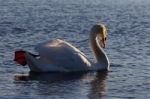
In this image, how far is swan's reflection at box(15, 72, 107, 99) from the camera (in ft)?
53.2

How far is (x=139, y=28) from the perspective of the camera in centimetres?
2984

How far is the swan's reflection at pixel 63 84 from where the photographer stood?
16203 mm

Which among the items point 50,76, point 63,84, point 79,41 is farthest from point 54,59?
point 79,41

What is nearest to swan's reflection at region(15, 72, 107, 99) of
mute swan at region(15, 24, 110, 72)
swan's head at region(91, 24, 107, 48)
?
mute swan at region(15, 24, 110, 72)

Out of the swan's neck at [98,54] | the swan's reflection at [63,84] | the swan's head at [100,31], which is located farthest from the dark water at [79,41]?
the swan's head at [100,31]

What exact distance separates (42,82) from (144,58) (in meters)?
4.30

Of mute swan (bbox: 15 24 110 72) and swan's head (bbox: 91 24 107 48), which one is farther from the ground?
swan's head (bbox: 91 24 107 48)

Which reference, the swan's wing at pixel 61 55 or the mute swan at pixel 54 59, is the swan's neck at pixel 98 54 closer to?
the mute swan at pixel 54 59

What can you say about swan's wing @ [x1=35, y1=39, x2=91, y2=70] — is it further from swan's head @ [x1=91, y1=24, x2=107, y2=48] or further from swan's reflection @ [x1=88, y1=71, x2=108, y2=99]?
swan's head @ [x1=91, y1=24, x2=107, y2=48]

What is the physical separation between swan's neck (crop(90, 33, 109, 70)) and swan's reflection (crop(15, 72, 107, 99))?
24.0 inches

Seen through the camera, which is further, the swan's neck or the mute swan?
the swan's neck

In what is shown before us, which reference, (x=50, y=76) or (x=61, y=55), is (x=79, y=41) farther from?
(x=50, y=76)

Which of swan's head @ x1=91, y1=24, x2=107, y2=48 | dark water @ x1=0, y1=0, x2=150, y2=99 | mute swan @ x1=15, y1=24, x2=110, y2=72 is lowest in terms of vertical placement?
dark water @ x1=0, y1=0, x2=150, y2=99

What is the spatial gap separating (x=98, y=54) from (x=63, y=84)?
3353 millimetres
